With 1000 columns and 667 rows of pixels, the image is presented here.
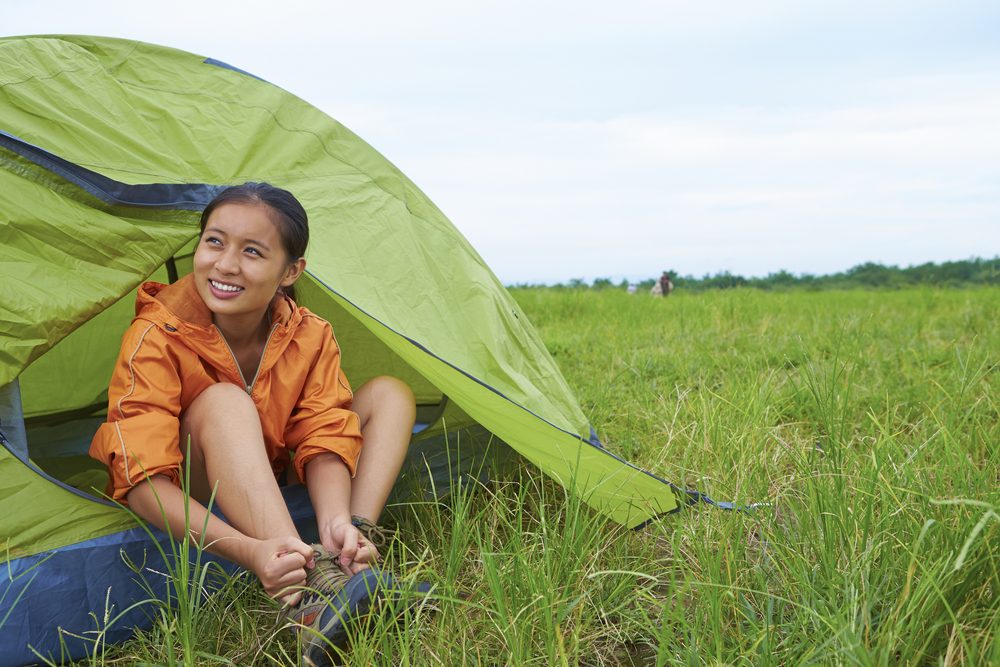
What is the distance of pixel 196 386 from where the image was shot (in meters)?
1.78

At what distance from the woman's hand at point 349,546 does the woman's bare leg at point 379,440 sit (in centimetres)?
15

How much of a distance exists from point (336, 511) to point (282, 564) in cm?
24

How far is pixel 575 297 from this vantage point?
5.94 meters

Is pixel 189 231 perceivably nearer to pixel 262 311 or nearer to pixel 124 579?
pixel 262 311

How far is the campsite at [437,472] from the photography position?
131cm

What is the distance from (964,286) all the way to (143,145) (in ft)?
22.6

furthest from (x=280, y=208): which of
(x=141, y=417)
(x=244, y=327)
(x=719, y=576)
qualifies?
(x=719, y=576)

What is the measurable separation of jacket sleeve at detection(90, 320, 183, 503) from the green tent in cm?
11

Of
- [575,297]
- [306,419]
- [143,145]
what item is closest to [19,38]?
[143,145]

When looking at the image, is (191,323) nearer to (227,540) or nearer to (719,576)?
(227,540)

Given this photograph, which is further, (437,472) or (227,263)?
(437,472)

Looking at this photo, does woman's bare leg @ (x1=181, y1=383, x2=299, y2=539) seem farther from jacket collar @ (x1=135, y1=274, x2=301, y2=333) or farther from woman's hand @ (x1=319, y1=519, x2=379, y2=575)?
jacket collar @ (x1=135, y1=274, x2=301, y2=333)

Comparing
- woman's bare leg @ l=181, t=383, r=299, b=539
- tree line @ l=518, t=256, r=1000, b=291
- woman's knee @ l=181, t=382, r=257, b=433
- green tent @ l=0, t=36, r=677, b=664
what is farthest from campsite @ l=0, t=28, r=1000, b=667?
tree line @ l=518, t=256, r=1000, b=291

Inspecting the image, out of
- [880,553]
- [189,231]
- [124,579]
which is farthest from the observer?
[189,231]
